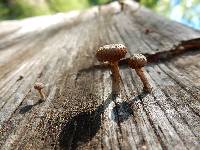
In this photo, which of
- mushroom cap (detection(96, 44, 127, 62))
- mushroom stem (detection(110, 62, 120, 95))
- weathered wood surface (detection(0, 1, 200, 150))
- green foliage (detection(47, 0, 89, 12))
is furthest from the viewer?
green foliage (detection(47, 0, 89, 12))

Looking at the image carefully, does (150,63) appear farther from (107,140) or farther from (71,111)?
(107,140)

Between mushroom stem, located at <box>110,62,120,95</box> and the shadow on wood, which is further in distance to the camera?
mushroom stem, located at <box>110,62,120,95</box>

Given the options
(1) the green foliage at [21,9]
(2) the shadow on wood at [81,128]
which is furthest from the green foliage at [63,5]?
(2) the shadow on wood at [81,128]

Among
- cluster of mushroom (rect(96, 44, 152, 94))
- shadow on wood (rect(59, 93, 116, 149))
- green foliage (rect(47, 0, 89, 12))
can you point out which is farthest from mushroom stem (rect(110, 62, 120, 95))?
green foliage (rect(47, 0, 89, 12))

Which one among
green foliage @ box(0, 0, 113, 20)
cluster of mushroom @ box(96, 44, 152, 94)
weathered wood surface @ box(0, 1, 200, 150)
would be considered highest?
cluster of mushroom @ box(96, 44, 152, 94)

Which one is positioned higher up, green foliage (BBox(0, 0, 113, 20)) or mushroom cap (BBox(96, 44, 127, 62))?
mushroom cap (BBox(96, 44, 127, 62))

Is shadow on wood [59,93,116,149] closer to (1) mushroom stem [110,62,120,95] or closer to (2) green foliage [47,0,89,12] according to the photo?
(1) mushroom stem [110,62,120,95]

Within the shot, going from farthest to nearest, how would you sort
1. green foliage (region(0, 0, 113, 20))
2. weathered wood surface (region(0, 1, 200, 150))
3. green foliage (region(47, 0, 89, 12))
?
1. green foliage (region(47, 0, 89, 12))
2. green foliage (region(0, 0, 113, 20))
3. weathered wood surface (region(0, 1, 200, 150))

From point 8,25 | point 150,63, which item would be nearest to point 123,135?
point 150,63
